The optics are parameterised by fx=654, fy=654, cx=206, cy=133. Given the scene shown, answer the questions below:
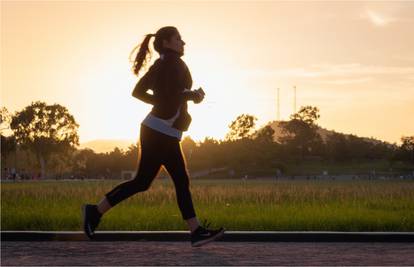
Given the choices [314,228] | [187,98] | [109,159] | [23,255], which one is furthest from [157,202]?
[109,159]

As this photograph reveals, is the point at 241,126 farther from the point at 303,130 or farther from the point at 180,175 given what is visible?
the point at 180,175

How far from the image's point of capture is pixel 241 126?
348ft

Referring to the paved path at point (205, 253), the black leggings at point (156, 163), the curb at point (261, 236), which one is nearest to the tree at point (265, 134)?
the curb at point (261, 236)

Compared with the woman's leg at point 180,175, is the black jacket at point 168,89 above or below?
above

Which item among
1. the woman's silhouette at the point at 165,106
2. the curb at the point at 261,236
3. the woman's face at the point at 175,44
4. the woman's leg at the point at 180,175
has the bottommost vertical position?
the curb at the point at 261,236

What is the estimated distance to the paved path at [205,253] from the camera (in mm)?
6227

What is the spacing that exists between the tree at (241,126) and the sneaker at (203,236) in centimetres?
9889

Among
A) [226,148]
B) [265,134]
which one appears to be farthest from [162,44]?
[265,134]

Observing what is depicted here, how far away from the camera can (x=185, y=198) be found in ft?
19.7

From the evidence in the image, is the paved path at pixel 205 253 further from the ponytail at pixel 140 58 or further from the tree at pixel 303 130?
the tree at pixel 303 130

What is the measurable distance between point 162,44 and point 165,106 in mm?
572

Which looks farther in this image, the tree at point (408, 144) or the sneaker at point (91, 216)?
the tree at point (408, 144)

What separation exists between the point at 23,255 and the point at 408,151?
10358 cm

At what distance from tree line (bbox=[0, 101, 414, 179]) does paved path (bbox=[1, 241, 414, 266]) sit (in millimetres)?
76376
